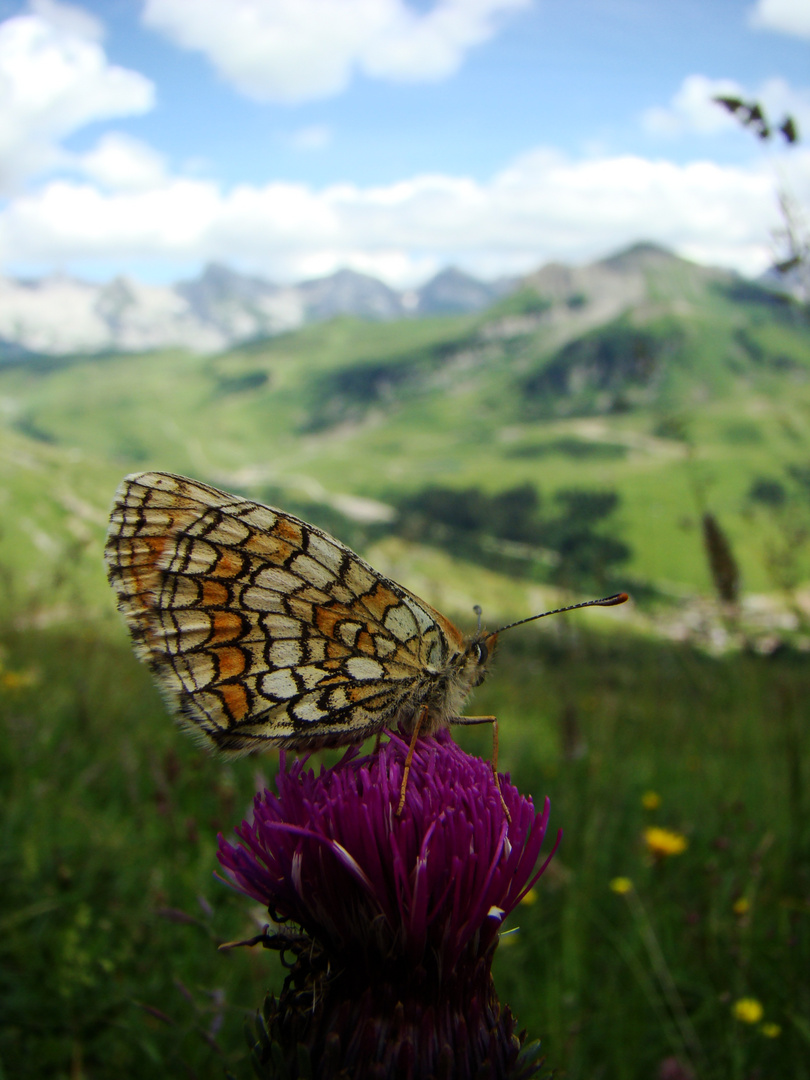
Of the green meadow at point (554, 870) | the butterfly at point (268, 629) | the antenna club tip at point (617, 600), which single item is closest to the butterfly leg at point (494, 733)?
the butterfly at point (268, 629)

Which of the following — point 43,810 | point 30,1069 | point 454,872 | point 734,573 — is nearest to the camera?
point 454,872

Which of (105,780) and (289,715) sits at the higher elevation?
(289,715)

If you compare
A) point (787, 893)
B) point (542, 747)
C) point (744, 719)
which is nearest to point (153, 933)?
point (787, 893)

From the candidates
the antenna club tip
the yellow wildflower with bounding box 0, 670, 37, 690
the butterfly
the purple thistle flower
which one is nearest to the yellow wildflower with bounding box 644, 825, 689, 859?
the butterfly

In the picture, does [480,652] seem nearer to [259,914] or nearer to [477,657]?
[477,657]

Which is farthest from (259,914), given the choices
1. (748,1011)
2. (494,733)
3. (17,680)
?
(17,680)

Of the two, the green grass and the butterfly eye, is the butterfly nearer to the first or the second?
the butterfly eye

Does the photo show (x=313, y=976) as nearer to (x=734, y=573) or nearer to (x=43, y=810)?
(x=43, y=810)
